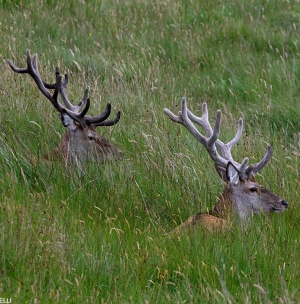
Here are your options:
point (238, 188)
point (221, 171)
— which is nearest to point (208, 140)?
point (221, 171)

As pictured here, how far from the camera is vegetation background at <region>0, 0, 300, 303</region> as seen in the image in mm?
4508

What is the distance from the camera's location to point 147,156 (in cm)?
663

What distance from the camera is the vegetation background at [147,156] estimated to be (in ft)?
14.8

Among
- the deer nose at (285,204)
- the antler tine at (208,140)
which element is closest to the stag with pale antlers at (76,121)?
the antler tine at (208,140)

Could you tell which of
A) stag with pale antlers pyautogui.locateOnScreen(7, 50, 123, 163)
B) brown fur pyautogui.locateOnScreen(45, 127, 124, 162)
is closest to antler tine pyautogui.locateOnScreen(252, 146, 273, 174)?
brown fur pyautogui.locateOnScreen(45, 127, 124, 162)

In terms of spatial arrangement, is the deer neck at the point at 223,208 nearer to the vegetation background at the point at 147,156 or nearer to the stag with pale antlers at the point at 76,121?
the vegetation background at the point at 147,156

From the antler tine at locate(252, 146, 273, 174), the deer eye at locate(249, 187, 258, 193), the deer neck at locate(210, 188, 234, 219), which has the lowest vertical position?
the deer neck at locate(210, 188, 234, 219)

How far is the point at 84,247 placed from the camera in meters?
4.72

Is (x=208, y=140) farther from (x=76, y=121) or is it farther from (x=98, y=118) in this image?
(x=76, y=121)

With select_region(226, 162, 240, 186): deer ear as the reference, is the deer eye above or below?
below

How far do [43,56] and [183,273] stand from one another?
5548mm

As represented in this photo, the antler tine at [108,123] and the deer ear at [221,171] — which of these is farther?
the antler tine at [108,123]

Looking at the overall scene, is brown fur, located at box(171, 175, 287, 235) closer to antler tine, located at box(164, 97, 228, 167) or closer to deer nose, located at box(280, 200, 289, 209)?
deer nose, located at box(280, 200, 289, 209)

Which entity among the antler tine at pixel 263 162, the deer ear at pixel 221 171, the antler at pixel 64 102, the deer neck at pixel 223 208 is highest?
the antler at pixel 64 102
